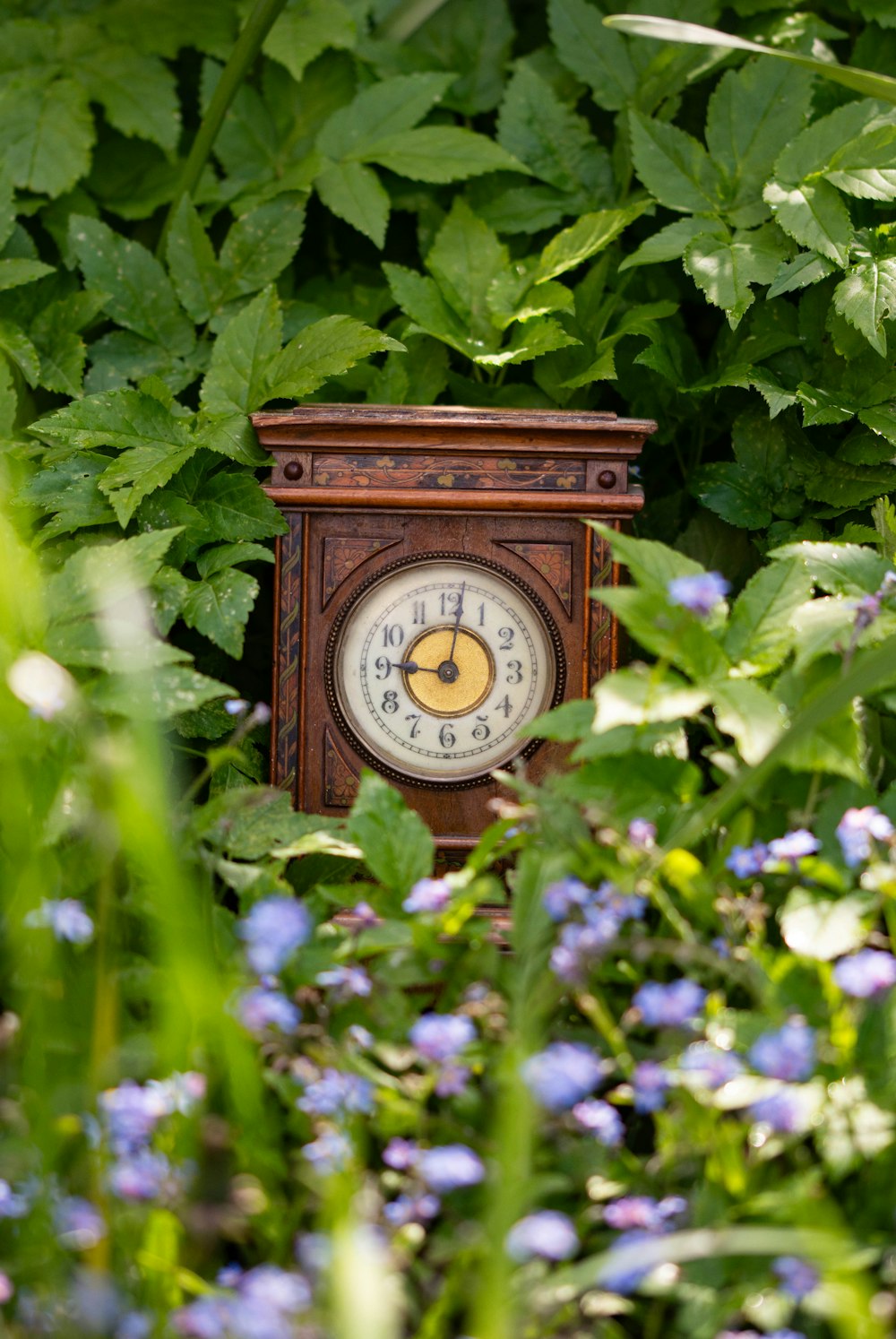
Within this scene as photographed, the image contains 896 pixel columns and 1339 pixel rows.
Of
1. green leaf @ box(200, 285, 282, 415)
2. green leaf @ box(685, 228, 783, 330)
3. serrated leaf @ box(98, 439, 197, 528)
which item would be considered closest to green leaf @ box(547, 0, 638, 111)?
green leaf @ box(685, 228, 783, 330)

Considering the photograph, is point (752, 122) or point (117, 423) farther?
point (752, 122)

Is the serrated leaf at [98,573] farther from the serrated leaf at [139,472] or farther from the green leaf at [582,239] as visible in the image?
the green leaf at [582,239]

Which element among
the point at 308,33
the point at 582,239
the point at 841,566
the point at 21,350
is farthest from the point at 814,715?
the point at 308,33

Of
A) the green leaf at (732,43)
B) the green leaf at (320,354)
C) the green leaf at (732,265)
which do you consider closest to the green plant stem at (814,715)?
the green leaf at (732,43)

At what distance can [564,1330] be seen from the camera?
874 mm

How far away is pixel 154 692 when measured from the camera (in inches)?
46.9

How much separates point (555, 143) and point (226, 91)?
0.51 m

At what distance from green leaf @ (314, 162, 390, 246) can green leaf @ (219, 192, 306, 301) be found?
5 centimetres

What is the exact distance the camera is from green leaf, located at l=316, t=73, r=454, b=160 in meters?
1.93

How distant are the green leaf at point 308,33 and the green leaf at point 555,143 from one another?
0.94ft

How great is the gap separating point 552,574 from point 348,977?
610mm

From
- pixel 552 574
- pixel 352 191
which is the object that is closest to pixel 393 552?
pixel 552 574

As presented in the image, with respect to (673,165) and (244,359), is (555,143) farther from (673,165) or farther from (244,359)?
(244,359)

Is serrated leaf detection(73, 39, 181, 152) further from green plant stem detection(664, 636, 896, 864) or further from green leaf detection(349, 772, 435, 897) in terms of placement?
green plant stem detection(664, 636, 896, 864)
